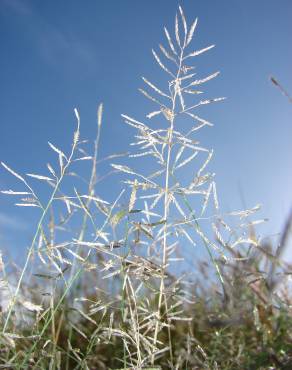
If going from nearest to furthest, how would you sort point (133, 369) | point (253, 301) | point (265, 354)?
point (133, 369) < point (265, 354) < point (253, 301)

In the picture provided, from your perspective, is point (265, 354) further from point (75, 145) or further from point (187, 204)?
point (75, 145)

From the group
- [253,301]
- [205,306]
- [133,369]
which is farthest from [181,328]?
[133,369]

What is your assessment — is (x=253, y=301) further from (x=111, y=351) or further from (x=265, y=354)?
(x=111, y=351)

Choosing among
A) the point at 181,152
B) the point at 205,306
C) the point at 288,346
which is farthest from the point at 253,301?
the point at 181,152

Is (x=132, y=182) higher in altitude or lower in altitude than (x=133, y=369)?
higher

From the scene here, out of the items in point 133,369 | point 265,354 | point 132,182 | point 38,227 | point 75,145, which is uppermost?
point 75,145

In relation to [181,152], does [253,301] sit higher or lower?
lower

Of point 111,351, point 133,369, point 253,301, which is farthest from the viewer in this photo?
point 111,351

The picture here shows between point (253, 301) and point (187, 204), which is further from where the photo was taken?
point (253, 301)

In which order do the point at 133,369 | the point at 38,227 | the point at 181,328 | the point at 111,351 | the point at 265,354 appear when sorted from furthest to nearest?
the point at 181,328, the point at 111,351, the point at 265,354, the point at 38,227, the point at 133,369
